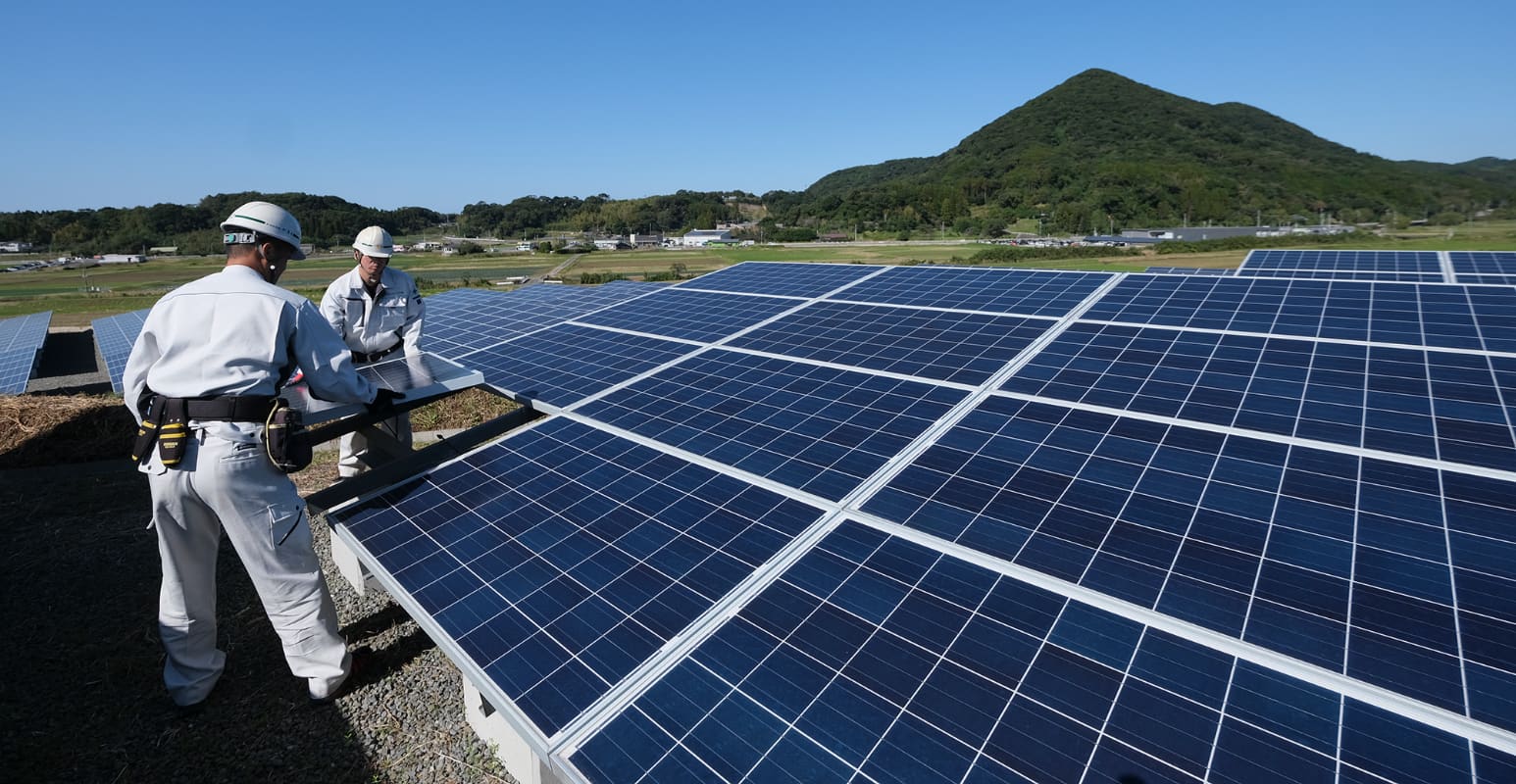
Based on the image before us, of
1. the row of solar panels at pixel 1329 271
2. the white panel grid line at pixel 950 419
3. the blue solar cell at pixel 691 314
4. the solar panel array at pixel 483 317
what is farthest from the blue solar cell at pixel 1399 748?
the row of solar panels at pixel 1329 271

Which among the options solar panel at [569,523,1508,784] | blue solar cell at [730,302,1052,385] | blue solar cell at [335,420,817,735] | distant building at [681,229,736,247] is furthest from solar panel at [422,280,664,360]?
distant building at [681,229,736,247]

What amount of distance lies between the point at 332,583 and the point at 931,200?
151967mm

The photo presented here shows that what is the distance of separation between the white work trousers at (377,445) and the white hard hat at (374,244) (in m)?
1.95

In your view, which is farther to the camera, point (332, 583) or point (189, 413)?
point (332, 583)

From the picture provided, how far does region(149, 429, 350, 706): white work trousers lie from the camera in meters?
4.57

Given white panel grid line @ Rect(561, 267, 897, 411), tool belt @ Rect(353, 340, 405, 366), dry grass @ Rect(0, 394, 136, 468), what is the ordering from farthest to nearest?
dry grass @ Rect(0, 394, 136, 468) → tool belt @ Rect(353, 340, 405, 366) → white panel grid line @ Rect(561, 267, 897, 411)

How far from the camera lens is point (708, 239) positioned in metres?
131

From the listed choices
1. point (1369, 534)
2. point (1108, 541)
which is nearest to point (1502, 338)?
point (1369, 534)

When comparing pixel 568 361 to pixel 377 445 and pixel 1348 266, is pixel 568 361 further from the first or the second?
pixel 1348 266

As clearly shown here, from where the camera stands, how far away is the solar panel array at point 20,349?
15.0 meters

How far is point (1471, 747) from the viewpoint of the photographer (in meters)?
2.70

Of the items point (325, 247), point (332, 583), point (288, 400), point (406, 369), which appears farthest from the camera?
point (325, 247)

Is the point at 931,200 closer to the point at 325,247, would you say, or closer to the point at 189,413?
the point at 325,247

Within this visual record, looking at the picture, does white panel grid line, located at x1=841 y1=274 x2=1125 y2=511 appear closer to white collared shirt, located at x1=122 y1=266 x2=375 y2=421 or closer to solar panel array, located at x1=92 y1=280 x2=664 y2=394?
white collared shirt, located at x1=122 y1=266 x2=375 y2=421
